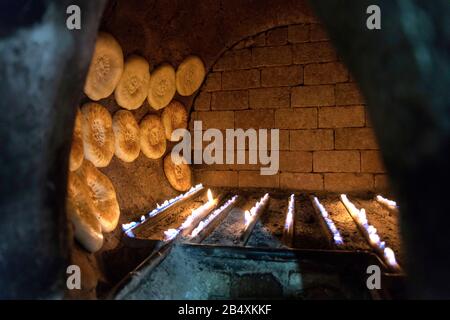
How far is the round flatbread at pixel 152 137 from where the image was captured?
386 centimetres

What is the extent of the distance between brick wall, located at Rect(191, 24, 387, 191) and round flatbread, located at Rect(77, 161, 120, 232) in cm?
232

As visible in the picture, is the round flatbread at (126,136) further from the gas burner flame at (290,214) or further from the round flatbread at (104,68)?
the gas burner flame at (290,214)

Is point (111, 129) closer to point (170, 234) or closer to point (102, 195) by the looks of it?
point (102, 195)

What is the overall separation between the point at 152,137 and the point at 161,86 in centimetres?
67

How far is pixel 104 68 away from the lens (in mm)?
2906

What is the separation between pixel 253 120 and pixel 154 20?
215 centimetres

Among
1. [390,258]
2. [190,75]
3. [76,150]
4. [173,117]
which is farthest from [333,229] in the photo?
[190,75]

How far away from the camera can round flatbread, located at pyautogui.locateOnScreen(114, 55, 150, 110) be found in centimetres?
325

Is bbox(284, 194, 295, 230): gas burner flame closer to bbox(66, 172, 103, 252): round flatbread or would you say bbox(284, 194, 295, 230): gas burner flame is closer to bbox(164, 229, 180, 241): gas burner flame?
bbox(164, 229, 180, 241): gas burner flame

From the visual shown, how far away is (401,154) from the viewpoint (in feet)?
3.43

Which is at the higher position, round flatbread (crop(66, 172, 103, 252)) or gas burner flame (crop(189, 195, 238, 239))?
round flatbread (crop(66, 172, 103, 252))

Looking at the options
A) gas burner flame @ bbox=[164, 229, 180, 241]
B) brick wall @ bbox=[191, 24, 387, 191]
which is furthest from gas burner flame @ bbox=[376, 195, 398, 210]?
gas burner flame @ bbox=[164, 229, 180, 241]

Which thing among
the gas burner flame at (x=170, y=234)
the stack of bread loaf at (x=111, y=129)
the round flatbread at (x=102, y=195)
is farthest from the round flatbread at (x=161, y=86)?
the gas burner flame at (x=170, y=234)

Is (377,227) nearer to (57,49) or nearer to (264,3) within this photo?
(57,49)
